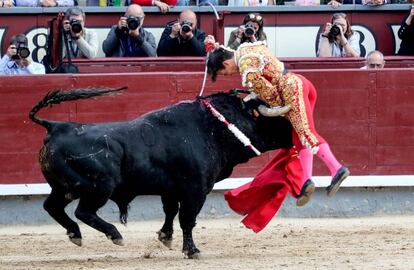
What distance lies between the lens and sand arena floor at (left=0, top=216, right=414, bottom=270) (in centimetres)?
862

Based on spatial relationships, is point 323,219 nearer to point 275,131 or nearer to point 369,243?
point 369,243

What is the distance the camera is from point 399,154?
11.8 metres

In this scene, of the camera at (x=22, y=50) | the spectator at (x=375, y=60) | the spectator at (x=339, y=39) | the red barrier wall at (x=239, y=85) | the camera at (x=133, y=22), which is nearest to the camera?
the camera at (x=22, y=50)

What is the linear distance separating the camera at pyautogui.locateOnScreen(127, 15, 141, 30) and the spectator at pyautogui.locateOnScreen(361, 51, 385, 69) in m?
2.03

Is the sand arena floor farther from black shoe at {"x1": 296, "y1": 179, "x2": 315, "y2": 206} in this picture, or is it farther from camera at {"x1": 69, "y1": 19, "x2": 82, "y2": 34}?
camera at {"x1": 69, "y1": 19, "x2": 82, "y2": 34}

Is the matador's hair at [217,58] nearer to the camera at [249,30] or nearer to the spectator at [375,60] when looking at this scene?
the camera at [249,30]

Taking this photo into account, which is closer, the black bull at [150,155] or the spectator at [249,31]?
the black bull at [150,155]

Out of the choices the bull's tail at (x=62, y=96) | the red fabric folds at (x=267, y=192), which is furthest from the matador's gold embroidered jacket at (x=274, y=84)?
the bull's tail at (x=62, y=96)

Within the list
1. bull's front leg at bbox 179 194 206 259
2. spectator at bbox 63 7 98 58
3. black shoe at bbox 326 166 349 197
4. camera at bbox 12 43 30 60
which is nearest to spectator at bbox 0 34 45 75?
camera at bbox 12 43 30 60

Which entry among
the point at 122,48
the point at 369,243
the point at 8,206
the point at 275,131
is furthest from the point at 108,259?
the point at 122,48

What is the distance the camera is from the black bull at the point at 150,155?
8641 millimetres

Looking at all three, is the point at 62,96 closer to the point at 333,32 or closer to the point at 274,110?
the point at 274,110

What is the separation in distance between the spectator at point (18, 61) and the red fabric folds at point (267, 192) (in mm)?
2817

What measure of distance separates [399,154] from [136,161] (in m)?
3.75
